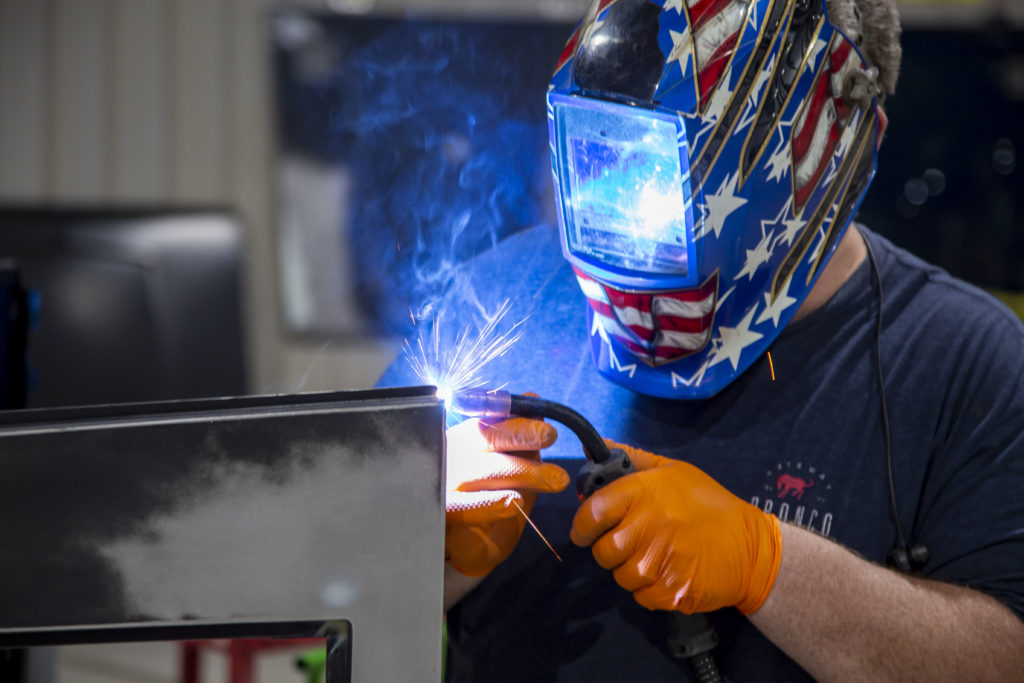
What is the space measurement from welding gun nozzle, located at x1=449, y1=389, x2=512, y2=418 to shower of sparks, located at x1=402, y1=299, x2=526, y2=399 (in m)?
0.19

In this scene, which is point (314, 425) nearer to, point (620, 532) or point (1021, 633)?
point (620, 532)

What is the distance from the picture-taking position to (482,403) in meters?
0.84

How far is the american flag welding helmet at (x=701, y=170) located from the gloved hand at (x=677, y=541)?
19cm

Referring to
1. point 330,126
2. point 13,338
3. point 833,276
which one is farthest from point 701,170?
point 330,126

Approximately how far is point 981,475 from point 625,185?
19.7 inches

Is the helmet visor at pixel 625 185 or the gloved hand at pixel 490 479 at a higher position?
the helmet visor at pixel 625 185

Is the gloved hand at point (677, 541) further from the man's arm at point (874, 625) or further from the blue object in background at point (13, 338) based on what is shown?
the blue object in background at point (13, 338)

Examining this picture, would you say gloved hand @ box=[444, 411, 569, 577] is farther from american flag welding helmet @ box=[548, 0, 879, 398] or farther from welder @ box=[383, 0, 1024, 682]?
american flag welding helmet @ box=[548, 0, 879, 398]

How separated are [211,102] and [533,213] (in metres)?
1.69

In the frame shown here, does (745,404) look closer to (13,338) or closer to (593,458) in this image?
(593,458)

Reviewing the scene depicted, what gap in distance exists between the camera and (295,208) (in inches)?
133

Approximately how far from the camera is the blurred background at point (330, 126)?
298 centimetres

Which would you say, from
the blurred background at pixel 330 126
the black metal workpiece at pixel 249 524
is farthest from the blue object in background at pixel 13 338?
the blurred background at pixel 330 126

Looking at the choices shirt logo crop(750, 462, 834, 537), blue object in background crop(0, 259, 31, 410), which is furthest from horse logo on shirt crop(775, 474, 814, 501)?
blue object in background crop(0, 259, 31, 410)
